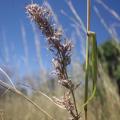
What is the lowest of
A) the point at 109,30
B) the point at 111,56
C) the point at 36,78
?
the point at 111,56

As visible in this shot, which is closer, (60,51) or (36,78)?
(60,51)

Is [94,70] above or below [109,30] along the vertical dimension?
above

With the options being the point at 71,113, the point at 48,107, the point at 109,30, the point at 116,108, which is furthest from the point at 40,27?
the point at 48,107

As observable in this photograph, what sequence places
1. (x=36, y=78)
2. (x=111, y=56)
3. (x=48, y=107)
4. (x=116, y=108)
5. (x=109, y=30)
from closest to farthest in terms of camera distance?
(x=109, y=30) → (x=116, y=108) → (x=48, y=107) → (x=36, y=78) → (x=111, y=56)

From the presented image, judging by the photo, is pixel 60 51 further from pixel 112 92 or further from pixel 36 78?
pixel 36 78

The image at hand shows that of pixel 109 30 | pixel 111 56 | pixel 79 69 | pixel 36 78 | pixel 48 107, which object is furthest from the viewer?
pixel 111 56

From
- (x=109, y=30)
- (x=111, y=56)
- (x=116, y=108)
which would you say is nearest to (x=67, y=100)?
(x=109, y=30)

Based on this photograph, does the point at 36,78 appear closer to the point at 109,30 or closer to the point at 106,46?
the point at 109,30

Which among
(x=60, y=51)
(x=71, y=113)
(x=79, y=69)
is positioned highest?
(x=60, y=51)

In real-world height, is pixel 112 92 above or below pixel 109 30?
below
